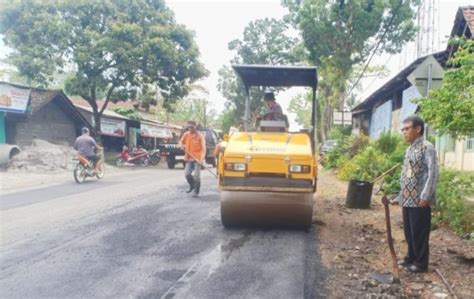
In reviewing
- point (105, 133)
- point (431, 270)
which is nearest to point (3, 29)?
point (105, 133)

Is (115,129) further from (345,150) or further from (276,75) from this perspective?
(276,75)

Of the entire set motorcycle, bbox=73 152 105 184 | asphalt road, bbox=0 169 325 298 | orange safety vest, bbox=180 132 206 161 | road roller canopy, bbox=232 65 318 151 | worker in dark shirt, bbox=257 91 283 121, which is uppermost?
road roller canopy, bbox=232 65 318 151

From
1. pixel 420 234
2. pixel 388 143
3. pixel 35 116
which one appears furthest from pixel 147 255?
pixel 35 116

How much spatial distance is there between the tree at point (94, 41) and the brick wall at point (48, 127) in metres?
2.07

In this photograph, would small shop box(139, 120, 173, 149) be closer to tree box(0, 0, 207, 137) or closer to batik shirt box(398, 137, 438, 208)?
tree box(0, 0, 207, 137)

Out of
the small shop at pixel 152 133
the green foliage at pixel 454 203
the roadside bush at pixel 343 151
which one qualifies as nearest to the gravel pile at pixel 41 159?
the roadside bush at pixel 343 151

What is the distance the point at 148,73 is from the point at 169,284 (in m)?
19.2

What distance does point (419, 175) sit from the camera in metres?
4.69

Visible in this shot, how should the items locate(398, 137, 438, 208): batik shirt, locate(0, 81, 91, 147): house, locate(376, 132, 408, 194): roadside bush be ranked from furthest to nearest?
locate(0, 81, 91, 147): house → locate(376, 132, 408, 194): roadside bush → locate(398, 137, 438, 208): batik shirt

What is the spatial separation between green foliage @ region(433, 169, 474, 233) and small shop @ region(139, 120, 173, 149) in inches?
A: 1019

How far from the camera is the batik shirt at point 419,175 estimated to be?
455cm

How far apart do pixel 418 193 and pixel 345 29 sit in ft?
72.5

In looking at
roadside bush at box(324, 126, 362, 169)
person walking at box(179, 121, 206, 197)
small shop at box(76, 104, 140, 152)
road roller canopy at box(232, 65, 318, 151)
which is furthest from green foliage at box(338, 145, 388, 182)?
small shop at box(76, 104, 140, 152)

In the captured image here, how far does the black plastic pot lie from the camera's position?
337 inches
